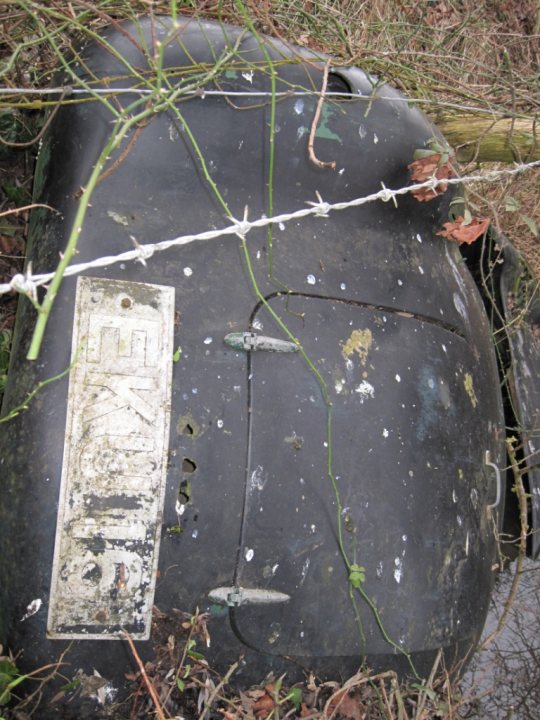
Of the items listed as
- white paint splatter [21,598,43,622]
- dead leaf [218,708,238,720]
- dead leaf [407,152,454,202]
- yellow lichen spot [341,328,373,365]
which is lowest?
dead leaf [218,708,238,720]

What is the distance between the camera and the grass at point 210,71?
157cm

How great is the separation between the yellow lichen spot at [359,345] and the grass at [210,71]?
50 centimetres

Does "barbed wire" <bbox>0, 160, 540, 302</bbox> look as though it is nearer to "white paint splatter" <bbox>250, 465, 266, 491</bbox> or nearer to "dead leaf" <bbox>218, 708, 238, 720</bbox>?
"white paint splatter" <bbox>250, 465, 266, 491</bbox>

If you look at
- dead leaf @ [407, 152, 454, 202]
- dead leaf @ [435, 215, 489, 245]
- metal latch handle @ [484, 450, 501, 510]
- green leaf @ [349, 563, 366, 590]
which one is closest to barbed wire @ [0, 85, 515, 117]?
dead leaf @ [407, 152, 454, 202]

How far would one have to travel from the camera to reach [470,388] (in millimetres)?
1960

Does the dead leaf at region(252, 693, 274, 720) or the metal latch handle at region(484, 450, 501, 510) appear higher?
the metal latch handle at region(484, 450, 501, 510)

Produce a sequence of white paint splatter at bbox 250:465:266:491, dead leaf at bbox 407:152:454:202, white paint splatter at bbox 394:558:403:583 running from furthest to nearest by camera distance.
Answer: dead leaf at bbox 407:152:454:202 → white paint splatter at bbox 394:558:403:583 → white paint splatter at bbox 250:465:266:491

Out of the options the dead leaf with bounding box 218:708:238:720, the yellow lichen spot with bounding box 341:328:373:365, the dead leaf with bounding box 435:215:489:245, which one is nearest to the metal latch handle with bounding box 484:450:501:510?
the yellow lichen spot with bounding box 341:328:373:365

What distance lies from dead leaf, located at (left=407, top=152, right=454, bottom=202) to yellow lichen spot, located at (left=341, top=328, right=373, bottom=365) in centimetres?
45

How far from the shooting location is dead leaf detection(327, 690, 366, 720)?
5.59 ft

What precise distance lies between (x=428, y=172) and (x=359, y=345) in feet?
1.79

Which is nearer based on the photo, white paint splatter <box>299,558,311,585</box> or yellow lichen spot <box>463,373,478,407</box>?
white paint splatter <box>299,558,311,585</box>

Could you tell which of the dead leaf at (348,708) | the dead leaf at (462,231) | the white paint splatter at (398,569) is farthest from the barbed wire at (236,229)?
the dead leaf at (348,708)

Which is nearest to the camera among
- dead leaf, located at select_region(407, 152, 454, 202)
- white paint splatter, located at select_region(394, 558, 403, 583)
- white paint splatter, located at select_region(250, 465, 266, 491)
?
white paint splatter, located at select_region(250, 465, 266, 491)
